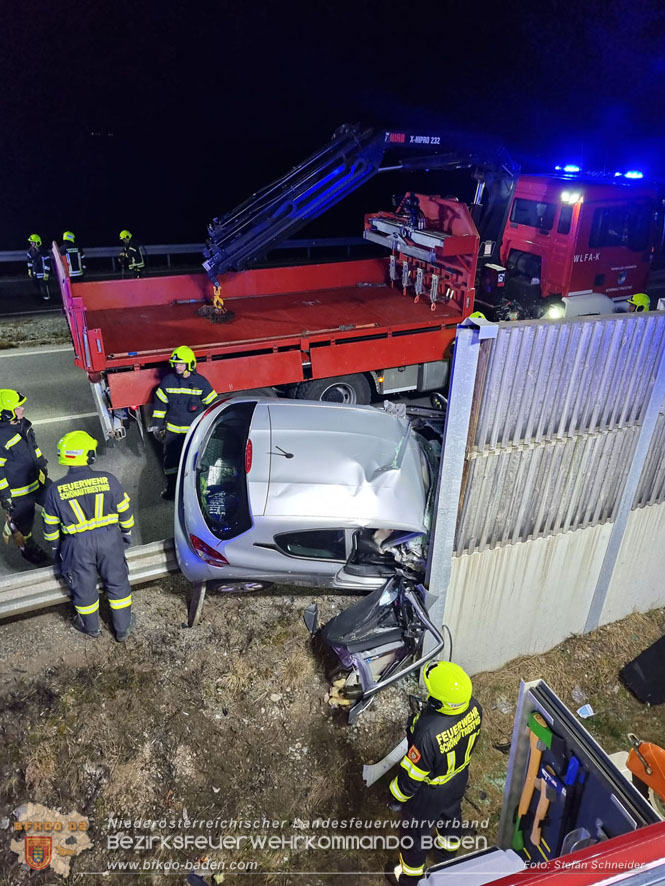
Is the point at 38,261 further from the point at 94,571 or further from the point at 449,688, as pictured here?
the point at 449,688

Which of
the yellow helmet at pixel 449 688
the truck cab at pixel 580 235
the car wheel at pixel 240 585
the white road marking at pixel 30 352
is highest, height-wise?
the truck cab at pixel 580 235

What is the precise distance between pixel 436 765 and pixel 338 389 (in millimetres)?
5151

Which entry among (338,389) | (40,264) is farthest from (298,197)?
(40,264)

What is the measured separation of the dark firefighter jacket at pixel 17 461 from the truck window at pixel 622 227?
25.9 ft

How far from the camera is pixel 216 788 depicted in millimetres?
3975

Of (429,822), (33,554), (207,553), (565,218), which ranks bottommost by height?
(429,822)

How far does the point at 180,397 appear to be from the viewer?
6027mm

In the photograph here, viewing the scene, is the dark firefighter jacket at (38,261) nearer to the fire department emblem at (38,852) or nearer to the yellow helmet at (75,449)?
the yellow helmet at (75,449)

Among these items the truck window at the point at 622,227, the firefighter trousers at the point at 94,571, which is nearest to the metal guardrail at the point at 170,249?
the truck window at the point at 622,227

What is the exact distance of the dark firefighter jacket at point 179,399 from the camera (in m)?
6.00

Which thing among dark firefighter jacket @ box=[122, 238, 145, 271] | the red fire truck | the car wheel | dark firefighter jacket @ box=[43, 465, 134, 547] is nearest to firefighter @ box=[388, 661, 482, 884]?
the car wheel

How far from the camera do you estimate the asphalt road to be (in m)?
6.01

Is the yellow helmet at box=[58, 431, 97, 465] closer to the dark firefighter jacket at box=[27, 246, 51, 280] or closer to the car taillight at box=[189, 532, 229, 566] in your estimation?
the car taillight at box=[189, 532, 229, 566]

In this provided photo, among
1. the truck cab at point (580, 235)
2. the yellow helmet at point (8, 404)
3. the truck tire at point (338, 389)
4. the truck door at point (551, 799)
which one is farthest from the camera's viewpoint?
the truck cab at point (580, 235)
